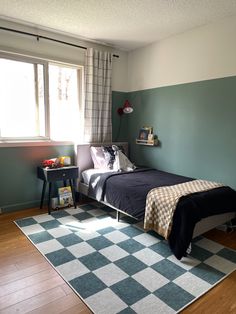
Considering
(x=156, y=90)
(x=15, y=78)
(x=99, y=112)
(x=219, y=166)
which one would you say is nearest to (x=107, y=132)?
(x=99, y=112)

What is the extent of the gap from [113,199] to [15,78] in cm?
212

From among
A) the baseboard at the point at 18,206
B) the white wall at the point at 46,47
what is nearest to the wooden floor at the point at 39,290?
the baseboard at the point at 18,206

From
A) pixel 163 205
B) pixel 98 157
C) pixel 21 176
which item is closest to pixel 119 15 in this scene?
pixel 98 157

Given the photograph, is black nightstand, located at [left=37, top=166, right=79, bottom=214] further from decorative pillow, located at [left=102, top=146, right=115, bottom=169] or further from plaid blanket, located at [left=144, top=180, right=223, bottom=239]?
plaid blanket, located at [left=144, top=180, right=223, bottom=239]

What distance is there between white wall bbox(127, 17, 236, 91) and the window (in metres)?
1.07

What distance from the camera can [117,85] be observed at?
4.07m

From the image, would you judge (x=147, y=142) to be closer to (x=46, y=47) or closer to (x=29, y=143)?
(x=29, y=143)

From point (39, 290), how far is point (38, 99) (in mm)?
2507

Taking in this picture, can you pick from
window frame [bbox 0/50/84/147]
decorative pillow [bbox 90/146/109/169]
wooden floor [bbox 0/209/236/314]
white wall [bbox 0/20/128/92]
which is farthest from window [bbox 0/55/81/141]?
wooden floor [bbox 0/209/236/314]

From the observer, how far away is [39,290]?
1765 millimetres

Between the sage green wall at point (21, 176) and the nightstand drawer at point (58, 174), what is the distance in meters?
0.18

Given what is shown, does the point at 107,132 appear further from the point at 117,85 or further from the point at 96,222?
the point at 96,222

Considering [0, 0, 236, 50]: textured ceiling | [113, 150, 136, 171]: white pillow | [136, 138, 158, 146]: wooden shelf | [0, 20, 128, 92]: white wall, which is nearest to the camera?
[0, 0, 236, 50]: textured ceiling

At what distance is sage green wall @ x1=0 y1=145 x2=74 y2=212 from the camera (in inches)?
122
